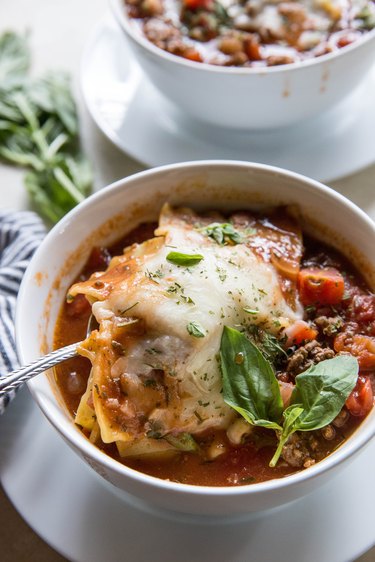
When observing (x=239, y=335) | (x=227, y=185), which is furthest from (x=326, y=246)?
(x=239, y=335)

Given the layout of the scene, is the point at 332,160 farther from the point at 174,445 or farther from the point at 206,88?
the point at 174,445

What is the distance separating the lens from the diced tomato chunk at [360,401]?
296 cm

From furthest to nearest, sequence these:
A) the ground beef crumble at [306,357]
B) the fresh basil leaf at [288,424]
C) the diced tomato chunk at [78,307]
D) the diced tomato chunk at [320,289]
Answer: the diced tomato chunk at [78,307], the diced tomato chunk at [320,289], the ground beef crumble at [306,357], the fresh basil leaf at [288,424]

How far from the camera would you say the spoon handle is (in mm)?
2871

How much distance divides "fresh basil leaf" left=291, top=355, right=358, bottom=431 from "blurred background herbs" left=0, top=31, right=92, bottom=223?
1.99m

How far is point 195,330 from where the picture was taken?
9.39 feet

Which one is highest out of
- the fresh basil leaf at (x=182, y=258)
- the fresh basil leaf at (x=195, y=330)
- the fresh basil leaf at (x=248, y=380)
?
the fresh basil leaf at (x=182, y=258)

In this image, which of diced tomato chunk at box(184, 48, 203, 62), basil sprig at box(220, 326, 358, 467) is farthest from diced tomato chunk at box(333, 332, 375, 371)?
diced tomato chunk at box(184, 48, 203, 62)

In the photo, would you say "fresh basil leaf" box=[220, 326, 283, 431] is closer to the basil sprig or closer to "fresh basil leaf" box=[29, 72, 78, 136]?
the basil sprig

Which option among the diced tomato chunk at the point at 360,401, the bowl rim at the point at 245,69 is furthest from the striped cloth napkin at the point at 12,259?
the diced tomato chunk at the point at 360,401

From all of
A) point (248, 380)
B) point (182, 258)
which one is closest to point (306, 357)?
point (248, 380)

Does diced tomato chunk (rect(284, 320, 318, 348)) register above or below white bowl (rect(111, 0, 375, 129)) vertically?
below

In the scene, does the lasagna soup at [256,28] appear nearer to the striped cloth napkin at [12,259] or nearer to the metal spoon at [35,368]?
the striped cloth napkin at [12,259]

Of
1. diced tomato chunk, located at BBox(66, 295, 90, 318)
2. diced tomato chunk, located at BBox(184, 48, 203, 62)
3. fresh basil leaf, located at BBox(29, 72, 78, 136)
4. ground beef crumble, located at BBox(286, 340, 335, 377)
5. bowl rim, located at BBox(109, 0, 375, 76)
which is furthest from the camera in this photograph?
fresh basil leaf, located at BBox(29, 72, 78, 136)
